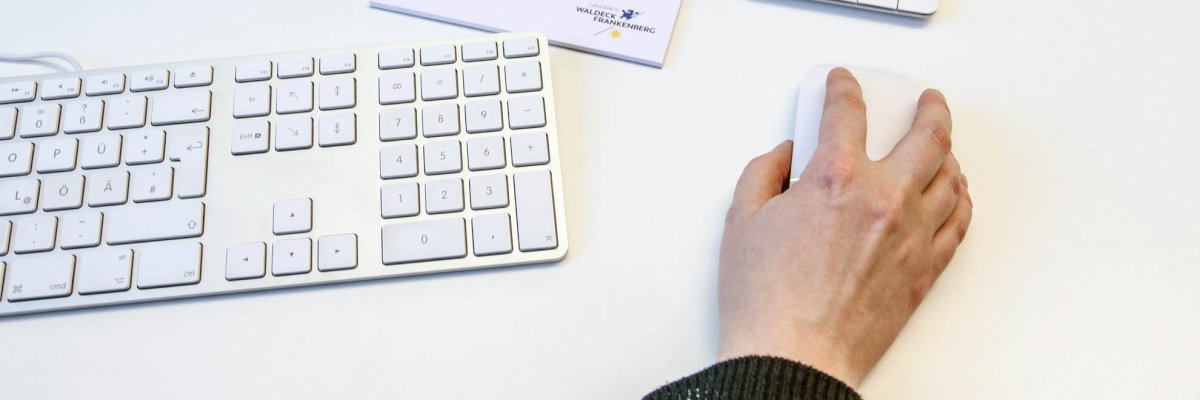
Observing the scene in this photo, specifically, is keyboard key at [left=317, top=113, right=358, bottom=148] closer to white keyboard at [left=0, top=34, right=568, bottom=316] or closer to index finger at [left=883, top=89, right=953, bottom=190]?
white keyboard at [left=0, top=34, right=568, bottom=316]

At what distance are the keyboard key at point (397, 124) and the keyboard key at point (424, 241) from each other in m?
0.05

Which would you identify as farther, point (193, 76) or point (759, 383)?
point (193, 76)

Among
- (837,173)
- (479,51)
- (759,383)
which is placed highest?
(479,51)

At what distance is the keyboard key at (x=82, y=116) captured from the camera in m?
0.46

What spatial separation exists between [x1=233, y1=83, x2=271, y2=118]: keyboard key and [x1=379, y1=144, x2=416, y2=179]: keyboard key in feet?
0.26

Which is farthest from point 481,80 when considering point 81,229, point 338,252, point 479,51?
point 81,229

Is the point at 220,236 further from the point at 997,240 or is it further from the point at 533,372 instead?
the point at 997,240

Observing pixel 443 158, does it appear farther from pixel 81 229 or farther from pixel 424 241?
pixel 81 229

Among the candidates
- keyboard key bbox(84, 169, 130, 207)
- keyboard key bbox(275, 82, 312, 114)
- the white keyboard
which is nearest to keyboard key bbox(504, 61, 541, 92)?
the white keyboard

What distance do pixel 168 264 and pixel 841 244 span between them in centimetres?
36

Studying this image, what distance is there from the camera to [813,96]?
48cm

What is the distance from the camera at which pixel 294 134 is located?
46 centimetres

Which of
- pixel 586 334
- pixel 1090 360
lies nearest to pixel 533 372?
pixel 586 334

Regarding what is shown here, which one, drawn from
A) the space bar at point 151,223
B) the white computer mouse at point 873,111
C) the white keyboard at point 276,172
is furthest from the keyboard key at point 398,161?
the white computer mouse at point 873,111
